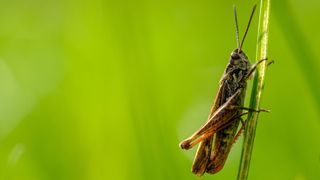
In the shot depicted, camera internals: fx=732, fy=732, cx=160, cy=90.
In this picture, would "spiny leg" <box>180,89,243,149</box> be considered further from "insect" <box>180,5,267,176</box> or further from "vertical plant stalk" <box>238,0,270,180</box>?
"vertical plant stalk" <box>238,0,270,180</box>

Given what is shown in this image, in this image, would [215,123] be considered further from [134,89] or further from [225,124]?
[134,89]

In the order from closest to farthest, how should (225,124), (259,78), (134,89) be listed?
(259,78) → (225,124) → (134,89)

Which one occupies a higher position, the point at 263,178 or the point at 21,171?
the point at 21,171

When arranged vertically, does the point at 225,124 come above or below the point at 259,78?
below

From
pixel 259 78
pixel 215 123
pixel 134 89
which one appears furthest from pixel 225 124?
pixel 259 78

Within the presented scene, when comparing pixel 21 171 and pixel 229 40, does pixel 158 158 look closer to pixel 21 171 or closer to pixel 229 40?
pixel 21 171

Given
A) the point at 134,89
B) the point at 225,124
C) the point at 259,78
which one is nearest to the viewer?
the point at 259,78

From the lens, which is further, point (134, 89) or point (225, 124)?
point (134, 89)

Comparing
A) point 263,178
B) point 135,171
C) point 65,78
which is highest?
point 65,78

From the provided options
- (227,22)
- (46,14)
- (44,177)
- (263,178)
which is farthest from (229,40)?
(44,177)
